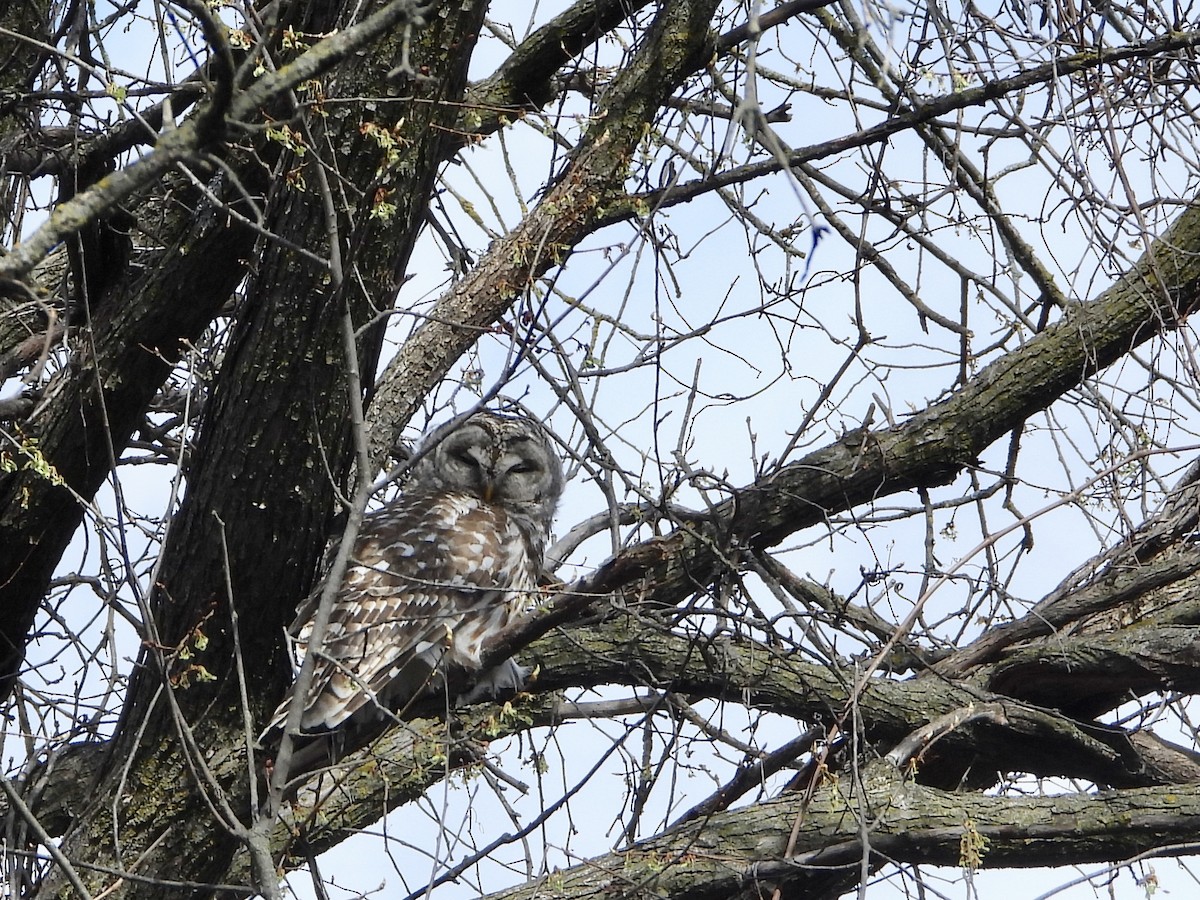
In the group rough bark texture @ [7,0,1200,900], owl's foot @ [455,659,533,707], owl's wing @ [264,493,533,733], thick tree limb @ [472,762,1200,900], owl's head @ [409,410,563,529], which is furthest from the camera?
owl's head @ [409,410,563,529]

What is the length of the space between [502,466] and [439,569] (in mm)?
1103

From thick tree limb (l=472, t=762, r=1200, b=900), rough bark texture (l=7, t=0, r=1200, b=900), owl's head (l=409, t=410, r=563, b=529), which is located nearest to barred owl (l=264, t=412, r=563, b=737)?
owl's head (l=409, t=410, r=563, b=529)

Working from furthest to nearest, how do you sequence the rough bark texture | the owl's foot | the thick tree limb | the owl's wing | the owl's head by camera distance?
the owl's head
the owl's foot
the owl's wing
the thick tree limb
the rough bark texture

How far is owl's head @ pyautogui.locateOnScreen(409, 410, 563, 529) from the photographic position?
18.3ft

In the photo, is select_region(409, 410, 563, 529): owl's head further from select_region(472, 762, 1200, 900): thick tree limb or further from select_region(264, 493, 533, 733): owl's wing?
select_region(472, 762, 1200, 900): thick tree limb

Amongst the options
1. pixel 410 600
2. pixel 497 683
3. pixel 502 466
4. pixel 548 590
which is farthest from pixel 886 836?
pixel 502 466

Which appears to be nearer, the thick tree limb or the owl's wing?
Result: the thick tree limb

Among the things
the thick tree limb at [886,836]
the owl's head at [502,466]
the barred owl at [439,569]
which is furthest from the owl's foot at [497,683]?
the owl's head at [502,466]

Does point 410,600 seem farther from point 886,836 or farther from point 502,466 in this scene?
point 886,836

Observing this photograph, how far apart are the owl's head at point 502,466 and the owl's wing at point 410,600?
1.58 ft

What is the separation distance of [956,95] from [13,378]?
3.00 m

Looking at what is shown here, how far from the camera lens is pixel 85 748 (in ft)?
12.4

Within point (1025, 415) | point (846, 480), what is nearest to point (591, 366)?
point (846, 480)

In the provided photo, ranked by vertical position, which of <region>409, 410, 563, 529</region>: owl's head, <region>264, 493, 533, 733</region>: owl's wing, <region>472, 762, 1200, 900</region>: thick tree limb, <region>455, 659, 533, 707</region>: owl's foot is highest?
<region>409, 410, 563, 529</region>: owl's head
